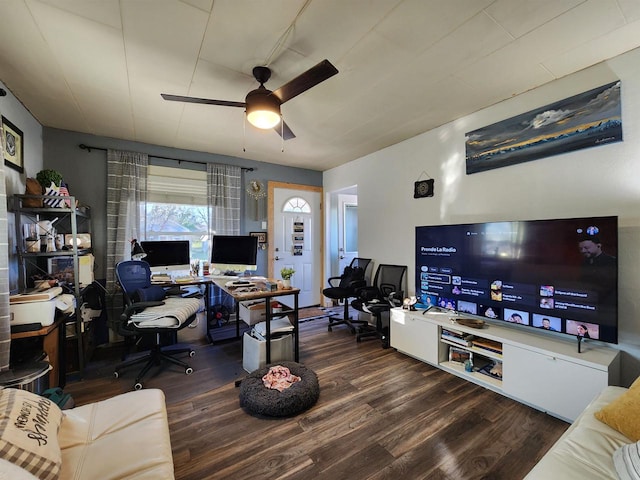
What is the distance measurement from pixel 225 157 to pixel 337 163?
1.82 m

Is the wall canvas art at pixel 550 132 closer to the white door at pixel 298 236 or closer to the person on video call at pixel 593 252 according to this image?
the person on video call at pixel 593 252

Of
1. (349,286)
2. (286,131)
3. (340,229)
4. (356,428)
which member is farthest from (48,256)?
(340,229)

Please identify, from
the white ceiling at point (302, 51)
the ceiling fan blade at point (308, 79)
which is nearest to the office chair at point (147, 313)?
the white ceiling at point (302, 51)

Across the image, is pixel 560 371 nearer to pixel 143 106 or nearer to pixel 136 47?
pixel 136 47

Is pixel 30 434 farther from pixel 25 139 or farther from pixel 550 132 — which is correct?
pixel 550 132

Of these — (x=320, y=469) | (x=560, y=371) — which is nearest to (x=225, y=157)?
(x=320, y=469)

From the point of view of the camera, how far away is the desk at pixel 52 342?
6.41 ft

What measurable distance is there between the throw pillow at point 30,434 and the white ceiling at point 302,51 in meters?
2.00

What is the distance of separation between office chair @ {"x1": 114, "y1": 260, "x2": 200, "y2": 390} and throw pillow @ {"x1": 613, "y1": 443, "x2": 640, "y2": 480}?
282 cm

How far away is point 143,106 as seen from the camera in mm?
2658

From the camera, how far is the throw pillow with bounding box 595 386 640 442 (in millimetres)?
1188

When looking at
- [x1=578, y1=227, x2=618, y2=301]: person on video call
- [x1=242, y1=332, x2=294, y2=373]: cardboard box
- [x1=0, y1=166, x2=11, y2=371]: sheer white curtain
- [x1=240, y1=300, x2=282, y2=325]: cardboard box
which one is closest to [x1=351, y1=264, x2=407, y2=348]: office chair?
[x1=242, y1=332, x2=294, y2=373]: cardboard box

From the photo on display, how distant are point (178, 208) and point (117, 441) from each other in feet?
10.8

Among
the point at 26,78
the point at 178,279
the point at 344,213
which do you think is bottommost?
the point at 178,279
